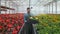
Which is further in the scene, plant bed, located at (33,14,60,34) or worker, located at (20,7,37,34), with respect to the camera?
worker, located at (20,7,37,34)

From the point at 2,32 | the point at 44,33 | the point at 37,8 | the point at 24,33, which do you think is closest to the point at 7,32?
the point at 2,32

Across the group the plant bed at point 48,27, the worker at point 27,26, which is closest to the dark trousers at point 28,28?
the worker at point 27,26

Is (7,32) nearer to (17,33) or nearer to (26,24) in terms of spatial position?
(17,33)

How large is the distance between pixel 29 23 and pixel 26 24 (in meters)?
0.12

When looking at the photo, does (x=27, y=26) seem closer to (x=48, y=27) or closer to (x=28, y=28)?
(x=28, y=28)

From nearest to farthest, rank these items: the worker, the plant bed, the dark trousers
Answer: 1. the plant bed
2. the worker
3. the dark trousers

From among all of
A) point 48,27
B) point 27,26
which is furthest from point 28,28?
point 48,27

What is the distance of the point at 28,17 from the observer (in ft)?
17.2

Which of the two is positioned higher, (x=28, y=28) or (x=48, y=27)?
(x=48, y=27)

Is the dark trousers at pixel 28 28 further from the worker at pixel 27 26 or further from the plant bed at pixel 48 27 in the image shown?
the plant bed at pixel 48 27

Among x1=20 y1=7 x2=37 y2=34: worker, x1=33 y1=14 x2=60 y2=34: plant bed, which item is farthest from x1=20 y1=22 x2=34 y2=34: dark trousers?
x1=33 y1=14 x2=60 y2=34: plant bed

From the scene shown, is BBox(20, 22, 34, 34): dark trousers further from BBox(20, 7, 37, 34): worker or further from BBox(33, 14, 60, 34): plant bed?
BBox(33, 14, 60, 34): plant bed

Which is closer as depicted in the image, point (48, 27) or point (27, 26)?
point (48, 27)

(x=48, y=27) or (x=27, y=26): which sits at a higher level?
(x=48, y=27)
